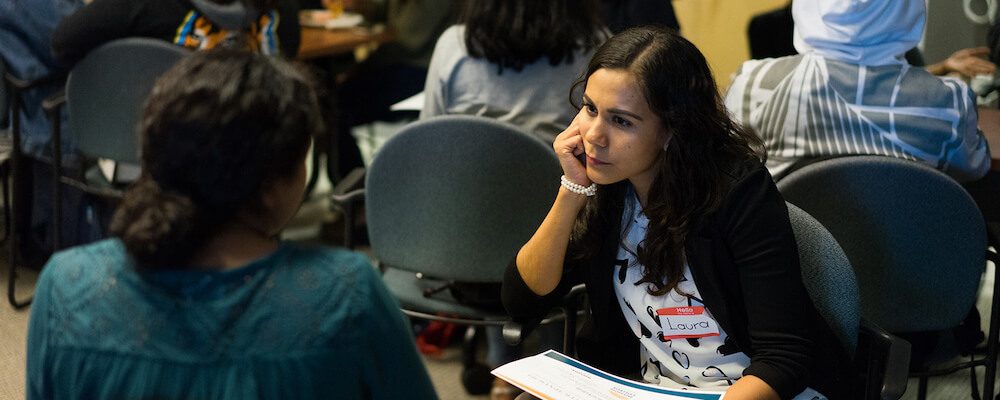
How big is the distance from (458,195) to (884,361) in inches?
34.7

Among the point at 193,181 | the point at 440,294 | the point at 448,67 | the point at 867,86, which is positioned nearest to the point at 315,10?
the point at 448,67

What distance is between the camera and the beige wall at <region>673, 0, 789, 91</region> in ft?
13.2

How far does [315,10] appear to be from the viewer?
13.9ft

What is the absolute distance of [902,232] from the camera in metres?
1.70

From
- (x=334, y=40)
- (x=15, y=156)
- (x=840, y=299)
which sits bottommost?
(x=15, y=156)

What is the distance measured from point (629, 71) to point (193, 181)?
2.38 ft

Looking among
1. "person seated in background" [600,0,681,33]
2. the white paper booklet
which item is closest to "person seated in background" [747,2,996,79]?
"person seated in background" [600,0,681,33]

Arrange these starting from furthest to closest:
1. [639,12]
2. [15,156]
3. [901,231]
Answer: [639,12]
[15,156]
[901,231]

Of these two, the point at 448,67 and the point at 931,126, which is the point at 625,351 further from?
the point at 448,67

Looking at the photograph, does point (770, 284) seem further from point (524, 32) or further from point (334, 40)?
point (334, 40)

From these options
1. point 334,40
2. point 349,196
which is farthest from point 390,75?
point 349,196

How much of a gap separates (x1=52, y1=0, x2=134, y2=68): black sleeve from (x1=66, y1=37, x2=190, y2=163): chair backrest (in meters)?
0.08

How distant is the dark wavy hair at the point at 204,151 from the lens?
0.90 metres

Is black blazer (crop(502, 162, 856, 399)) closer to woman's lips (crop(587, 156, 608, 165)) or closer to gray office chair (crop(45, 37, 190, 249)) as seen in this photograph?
woman's lips (crop(587, 156, 608, 165))
